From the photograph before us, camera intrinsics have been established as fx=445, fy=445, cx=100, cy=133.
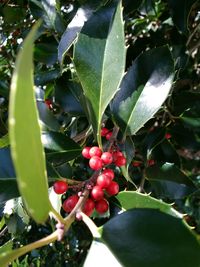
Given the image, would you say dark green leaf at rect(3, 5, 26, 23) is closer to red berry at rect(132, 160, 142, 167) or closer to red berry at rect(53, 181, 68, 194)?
red berry at rect(132, 160, 142, 167)

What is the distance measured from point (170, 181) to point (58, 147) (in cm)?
41

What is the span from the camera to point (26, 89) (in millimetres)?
441

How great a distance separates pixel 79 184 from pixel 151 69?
32cm

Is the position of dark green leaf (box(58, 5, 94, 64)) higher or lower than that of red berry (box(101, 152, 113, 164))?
higher

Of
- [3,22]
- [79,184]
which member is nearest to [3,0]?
[3,22]

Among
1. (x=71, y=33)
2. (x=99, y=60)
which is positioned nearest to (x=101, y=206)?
(x=99, y=60)

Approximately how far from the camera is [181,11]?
1320mm

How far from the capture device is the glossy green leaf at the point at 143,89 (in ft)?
3.15

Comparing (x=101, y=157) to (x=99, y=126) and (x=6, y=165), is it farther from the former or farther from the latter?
(x=6, y=165)

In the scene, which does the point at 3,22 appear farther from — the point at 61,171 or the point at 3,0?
the point at 61,171

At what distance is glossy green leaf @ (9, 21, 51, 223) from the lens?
0.41 metres

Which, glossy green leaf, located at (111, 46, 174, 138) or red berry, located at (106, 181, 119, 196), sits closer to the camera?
red berry, located at (106, 181, 119, 196)

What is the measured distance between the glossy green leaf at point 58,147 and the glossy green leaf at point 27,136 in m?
0.42

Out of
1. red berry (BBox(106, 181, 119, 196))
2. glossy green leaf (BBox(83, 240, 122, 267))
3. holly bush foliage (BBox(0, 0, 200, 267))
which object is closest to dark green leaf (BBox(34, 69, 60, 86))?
holly bush foliage (BBox(0, 0, 200, 267))
